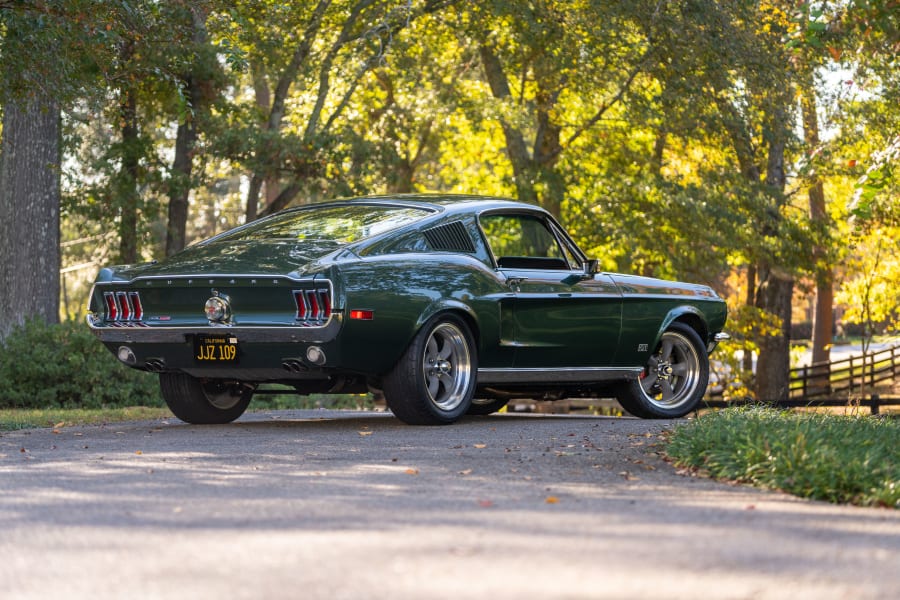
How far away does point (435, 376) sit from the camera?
9633mm

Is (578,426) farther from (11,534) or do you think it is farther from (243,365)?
(11,534)

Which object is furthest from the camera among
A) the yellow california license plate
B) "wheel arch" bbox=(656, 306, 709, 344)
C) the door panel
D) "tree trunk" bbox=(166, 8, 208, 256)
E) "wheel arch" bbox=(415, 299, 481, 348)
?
"tree trunk" bbox=(166, 8, 208, 256)

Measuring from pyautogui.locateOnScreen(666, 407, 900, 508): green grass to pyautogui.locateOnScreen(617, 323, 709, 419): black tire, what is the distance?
3.20 metres

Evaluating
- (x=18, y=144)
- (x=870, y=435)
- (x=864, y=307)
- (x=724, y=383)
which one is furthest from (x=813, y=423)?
(x=864, y=307)

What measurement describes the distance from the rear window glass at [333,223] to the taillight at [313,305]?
0.65 m

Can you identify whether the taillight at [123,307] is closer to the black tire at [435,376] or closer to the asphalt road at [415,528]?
the asphalt road at [415,528]

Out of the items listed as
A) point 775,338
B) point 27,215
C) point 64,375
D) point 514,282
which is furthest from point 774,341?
point 514,282

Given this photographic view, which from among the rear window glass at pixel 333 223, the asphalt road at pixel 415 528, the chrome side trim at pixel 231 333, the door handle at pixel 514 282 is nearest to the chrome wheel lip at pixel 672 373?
the door handle at pixel 514 282

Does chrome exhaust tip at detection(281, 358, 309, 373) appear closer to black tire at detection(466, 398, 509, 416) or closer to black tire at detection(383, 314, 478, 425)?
black tire at detection(383, 314, 478, 425)

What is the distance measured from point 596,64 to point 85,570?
1918cm

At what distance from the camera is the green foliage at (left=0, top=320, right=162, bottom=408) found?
14.4m

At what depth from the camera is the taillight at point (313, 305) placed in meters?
8.63

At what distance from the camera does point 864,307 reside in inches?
1640

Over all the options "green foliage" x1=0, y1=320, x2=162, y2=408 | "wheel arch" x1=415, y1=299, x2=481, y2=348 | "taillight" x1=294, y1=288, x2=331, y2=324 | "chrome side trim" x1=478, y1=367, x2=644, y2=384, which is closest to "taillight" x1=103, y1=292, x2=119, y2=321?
"taillight" x1=294, y1=288, x2=331, y2=324
